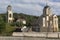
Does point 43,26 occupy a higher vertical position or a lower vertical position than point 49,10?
lower

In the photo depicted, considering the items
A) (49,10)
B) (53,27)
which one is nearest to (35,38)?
(53,27)

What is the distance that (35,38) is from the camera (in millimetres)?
10328

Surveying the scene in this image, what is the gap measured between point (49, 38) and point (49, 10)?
24.4m

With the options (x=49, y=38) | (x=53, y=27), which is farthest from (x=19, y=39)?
(x=53, y=27)

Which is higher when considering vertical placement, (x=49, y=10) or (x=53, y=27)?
(x=49, y=10)

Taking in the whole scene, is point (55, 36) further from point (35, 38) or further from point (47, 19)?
point (47, 19)

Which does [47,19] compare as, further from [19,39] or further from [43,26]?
[19,39]

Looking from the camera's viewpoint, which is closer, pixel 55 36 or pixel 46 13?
pixel 55 36

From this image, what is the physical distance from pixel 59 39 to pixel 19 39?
1.95 metres

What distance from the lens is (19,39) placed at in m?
10.5

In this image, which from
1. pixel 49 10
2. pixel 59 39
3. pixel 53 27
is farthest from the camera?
pixel 49 10

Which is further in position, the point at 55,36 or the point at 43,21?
the point at 43,21

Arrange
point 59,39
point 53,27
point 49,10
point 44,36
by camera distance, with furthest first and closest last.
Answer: point 49,10 → point 53,27 → point 44,36 → point 59,39

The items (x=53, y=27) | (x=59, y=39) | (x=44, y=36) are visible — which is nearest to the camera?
(x=59, y=39)
